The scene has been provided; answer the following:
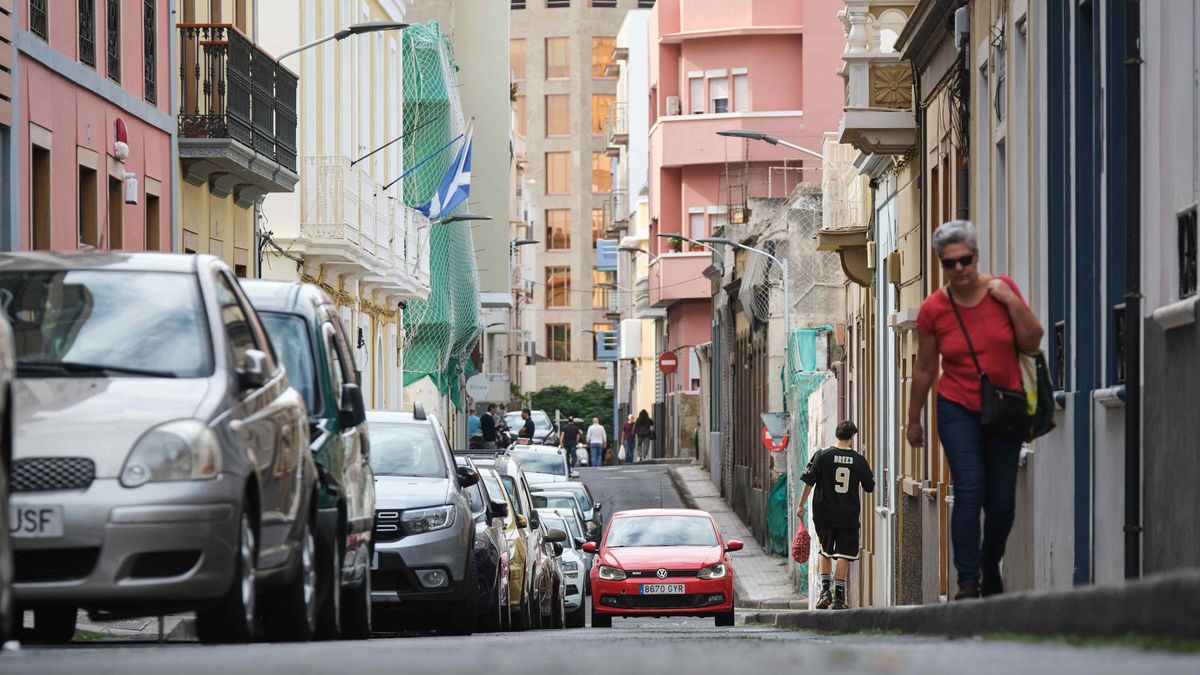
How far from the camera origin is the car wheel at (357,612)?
14.8m

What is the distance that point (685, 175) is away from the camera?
75500 millimetres

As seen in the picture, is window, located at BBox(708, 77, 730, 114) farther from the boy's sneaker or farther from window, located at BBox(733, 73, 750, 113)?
the boy's sneaker

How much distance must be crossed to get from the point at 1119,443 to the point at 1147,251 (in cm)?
161

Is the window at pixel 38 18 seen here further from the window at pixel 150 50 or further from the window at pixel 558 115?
the window at pixel 558 115

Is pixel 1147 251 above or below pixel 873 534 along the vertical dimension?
above

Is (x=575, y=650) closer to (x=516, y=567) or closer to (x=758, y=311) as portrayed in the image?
(x=516, y=567)

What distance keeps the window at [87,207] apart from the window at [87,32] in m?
1.24

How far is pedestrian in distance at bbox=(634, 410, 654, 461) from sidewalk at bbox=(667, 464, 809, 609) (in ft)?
53.5

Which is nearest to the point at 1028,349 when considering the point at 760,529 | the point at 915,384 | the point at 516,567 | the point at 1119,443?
the point at 915,384

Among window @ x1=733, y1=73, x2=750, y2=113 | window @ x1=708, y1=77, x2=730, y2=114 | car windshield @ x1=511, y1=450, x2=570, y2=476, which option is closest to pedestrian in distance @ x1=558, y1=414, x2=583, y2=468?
window @ x1=708, y1=77, x2=730, y2=114

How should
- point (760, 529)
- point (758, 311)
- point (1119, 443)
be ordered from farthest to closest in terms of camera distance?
1. point (758, 311)
2. point (760, 529)
3. point (1119, 443)

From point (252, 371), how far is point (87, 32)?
1777 centimetres

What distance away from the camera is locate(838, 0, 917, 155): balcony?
27891 millimetres

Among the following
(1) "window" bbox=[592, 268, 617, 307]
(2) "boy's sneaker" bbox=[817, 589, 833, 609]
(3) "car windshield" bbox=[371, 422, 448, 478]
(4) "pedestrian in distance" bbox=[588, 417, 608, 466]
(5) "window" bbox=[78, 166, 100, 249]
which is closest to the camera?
(3) "car windshield" bbox=[371, 422, 448, 478]
